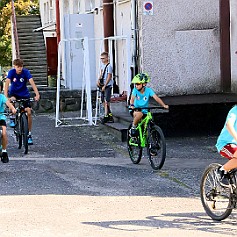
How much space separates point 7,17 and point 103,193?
3686 centimetres

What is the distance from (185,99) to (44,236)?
993 cm

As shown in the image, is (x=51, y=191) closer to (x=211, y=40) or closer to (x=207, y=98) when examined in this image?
(x=207, y=98)

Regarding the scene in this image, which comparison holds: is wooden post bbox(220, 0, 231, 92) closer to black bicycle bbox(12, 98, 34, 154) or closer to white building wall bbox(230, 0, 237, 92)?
white building wall bbox(230, 0, 237, 92)

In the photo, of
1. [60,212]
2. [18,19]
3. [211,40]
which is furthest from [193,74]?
[18,19]

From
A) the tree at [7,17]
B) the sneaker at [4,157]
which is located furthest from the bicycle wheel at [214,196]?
the tree at [7,17]

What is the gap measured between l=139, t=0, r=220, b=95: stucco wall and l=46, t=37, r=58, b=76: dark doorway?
10.9 metres

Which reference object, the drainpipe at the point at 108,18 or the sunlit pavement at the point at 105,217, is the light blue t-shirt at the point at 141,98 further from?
the drainpipe at the point at 108,18

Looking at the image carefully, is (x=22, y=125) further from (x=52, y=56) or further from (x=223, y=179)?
(x=52, y=56)

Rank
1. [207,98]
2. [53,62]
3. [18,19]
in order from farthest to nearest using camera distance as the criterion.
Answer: [18,19] < [53,62] < [207,98]

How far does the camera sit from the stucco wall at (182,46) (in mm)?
Answer: 18312

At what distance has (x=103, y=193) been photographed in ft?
34.6

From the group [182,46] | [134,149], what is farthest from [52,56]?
[134,149]

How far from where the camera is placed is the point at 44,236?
319 inches

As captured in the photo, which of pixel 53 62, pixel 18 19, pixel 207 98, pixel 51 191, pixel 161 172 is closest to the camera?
pixel 51 191
